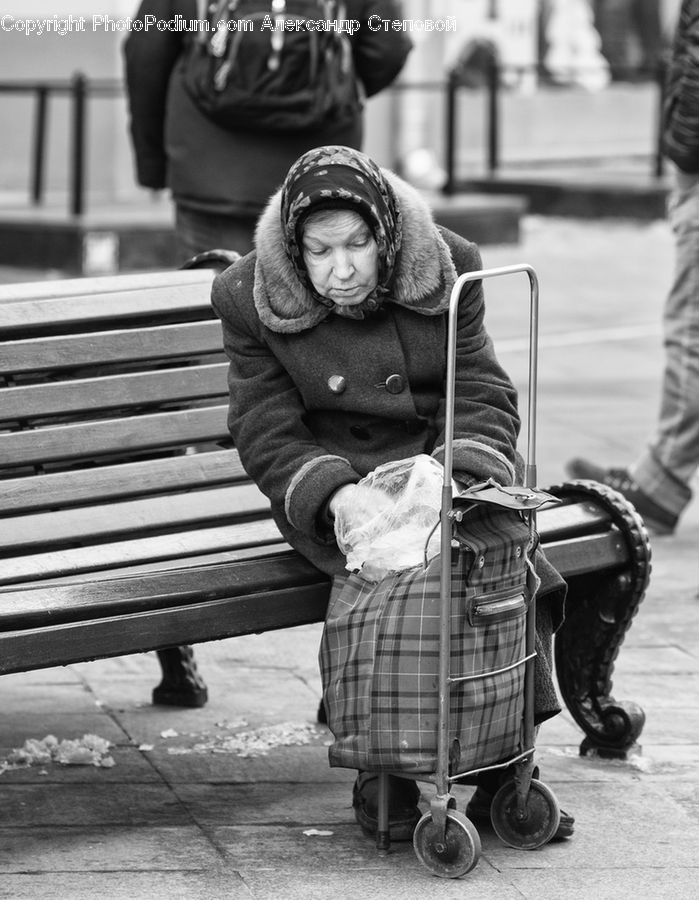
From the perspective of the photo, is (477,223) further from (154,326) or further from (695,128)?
(154,326)

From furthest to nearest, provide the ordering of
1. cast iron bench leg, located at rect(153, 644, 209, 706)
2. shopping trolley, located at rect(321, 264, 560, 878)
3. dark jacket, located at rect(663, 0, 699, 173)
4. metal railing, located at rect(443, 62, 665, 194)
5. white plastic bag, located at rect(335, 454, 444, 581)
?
metal railing, located at rect(443, 62, 665, 194) → dark jacket, located at rect(663, 0, 699, 173) → cast iron bench leg, located at rect(153, 644, 209, 706) → white plastic bag, located at rect(335, 454, 444, 581) → shopping trolley, located at rect(321, 264, 560, 878)

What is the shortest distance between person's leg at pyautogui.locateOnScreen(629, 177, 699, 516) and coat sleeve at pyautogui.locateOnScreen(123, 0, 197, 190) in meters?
1.69

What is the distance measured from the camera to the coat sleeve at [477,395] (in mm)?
3682

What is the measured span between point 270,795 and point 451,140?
10741mm

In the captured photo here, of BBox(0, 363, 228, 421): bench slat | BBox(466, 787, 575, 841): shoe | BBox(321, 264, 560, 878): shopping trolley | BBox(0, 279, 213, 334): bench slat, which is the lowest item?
BBox(466, 787, 575, 841): shoe

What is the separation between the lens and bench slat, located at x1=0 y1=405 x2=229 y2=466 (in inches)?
159

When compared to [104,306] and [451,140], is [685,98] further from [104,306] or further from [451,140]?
[451,140]

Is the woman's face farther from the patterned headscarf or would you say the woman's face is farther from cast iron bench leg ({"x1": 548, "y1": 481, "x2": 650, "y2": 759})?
cast iron bench leg ({"x1": 548, "y1": 481, "x2": 650, "y2": 759})

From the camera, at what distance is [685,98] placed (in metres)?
5.94

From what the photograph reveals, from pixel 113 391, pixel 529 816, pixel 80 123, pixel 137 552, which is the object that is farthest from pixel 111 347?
pixel 80 123

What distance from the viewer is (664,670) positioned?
4.88m

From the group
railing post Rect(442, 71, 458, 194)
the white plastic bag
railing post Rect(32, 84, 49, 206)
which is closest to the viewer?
the white plastic bag

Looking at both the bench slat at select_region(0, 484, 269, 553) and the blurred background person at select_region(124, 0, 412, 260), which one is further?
the blurred background person at select_region(124, 0, 412, 260)

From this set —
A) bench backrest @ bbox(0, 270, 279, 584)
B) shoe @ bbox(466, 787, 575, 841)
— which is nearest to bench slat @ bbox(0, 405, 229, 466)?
bench backrest @ bbox(0, 270, 279, 584)
